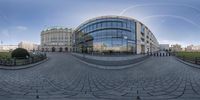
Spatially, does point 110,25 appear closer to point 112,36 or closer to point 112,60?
point 112,36

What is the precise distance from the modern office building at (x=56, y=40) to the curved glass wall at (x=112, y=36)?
16003 millimetres

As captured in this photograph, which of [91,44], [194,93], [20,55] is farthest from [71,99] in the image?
[91,44]

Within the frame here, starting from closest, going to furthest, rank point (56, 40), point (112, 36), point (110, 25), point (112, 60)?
point (112, 60)
point (112, 36)
point (110, 25)
point (56, 40)

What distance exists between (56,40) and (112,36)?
1254 inches

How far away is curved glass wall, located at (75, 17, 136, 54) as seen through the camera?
42.6 m

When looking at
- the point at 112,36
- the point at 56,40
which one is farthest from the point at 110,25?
the point at 56,40

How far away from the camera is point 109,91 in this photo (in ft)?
21.9

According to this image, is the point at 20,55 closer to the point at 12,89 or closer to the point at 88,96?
the point at 12,89

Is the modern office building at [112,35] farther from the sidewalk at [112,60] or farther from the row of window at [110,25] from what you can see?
the sidewalk at [112,60]

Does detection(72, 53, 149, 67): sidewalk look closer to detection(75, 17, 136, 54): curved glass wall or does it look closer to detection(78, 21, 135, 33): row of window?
detection(75, 17, 136, 54): curved glass wall

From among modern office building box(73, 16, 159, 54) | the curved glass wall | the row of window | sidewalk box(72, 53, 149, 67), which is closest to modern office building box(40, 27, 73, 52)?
the row of window

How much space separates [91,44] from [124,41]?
409 inches

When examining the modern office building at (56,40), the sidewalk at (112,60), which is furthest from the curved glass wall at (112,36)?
the modern office building at (56,40)

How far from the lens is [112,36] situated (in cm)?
4253
